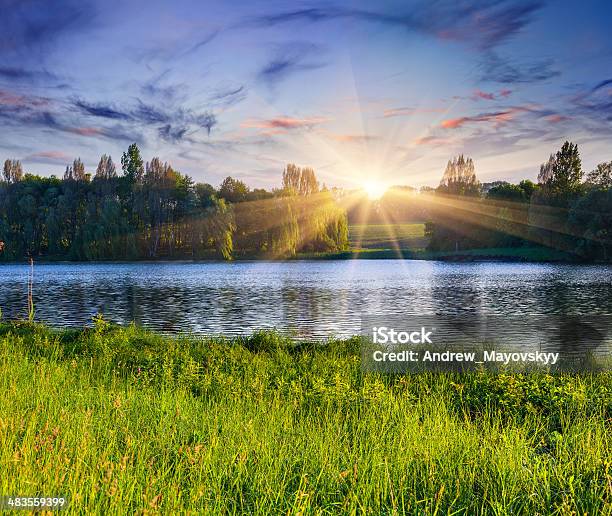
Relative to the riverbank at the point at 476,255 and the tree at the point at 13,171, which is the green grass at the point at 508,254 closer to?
the riverbank at the point at 476,255

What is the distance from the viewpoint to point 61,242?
3730 inches

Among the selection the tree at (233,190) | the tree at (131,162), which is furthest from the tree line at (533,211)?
Result: the tree at (131,162)

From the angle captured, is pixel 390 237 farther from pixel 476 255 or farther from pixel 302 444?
pixel 302 444

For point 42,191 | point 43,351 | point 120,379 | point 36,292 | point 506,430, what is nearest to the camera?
point 506,430

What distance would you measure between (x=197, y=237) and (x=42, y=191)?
4378 centimetres

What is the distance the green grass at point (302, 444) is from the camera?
13.1 ft

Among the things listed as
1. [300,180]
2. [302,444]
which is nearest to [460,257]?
[300,180]

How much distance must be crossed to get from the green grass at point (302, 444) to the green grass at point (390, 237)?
121211 mm

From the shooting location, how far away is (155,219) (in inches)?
3748

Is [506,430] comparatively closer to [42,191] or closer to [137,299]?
[137,299]

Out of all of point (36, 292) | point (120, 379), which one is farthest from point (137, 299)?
point (120, 379)

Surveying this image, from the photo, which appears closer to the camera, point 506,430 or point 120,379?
point 506,430

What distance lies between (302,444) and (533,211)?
8844 centimetres

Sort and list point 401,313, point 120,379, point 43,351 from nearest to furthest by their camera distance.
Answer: point 120,379 → point 43,351 → point 401,313
